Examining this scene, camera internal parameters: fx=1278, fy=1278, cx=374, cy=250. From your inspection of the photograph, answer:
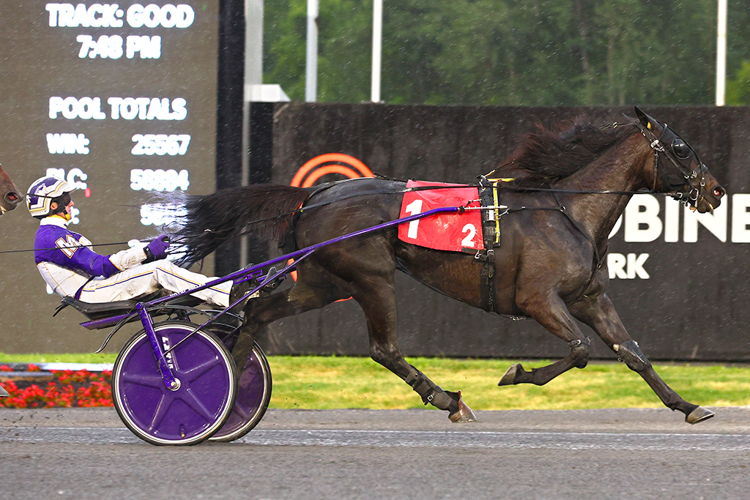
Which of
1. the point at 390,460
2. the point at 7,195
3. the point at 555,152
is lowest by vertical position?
the point at 390,460

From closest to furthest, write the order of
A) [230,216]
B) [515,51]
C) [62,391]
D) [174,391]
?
[174,391]
[230,216]
[62,391]
[515,51]

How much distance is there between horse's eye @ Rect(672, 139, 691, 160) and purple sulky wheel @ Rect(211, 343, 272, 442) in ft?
9.36

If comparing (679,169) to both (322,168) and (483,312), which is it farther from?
(322,168)

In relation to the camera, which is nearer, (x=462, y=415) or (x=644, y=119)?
(x=462, y=415)

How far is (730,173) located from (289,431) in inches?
225

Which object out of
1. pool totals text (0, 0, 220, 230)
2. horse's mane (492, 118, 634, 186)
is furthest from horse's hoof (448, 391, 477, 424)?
pool totals text (0, 0, 220, 230)

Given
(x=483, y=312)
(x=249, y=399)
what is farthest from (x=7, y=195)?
(x=483, y=312)

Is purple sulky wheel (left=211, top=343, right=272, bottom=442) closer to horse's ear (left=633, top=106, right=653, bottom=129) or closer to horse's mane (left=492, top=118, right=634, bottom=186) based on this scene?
horse's mane (left=492, top=118, right=634, bottom=186)

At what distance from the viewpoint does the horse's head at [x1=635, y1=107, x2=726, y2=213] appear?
313 inches

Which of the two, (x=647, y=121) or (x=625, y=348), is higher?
(x=647, y=121)

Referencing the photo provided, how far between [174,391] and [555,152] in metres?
2.83

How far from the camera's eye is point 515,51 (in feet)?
52.2

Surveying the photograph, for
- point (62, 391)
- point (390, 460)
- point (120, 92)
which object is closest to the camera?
point (390, 460)

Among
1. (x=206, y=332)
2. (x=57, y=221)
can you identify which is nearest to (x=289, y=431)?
(x=206, y=332)
